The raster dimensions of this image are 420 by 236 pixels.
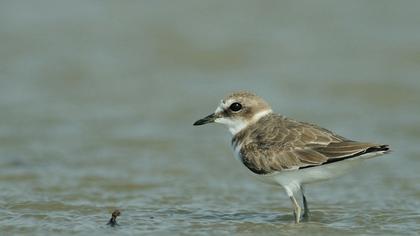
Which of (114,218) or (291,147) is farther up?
(291,147)

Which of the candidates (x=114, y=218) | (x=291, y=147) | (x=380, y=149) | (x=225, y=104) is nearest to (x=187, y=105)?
(x=225, y=104)

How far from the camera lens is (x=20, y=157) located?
11531 mm

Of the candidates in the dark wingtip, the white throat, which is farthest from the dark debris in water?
the dark wingtip

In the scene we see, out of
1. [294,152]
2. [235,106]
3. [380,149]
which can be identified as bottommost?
[380,149]

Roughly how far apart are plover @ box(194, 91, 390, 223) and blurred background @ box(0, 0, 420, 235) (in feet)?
1.59

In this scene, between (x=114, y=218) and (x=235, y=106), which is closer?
(x=114, y=218)

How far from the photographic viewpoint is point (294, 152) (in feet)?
27.7

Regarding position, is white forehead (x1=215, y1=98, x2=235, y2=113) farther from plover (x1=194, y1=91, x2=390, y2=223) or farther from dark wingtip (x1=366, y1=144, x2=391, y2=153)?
dark wingtip (x1=366, y1=144, x2=391, y2=153)

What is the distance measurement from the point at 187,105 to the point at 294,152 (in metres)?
6.15

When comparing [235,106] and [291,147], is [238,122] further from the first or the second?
[291,147]

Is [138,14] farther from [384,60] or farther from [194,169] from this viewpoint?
[194,169]

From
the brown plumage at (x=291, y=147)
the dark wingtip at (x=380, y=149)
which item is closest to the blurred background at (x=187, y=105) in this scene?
the brown plumage at (x=291, y=147)

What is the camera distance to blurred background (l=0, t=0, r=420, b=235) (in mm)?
9117

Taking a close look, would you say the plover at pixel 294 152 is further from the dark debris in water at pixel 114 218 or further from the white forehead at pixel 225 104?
the dark debris in water at pixel 114 218
